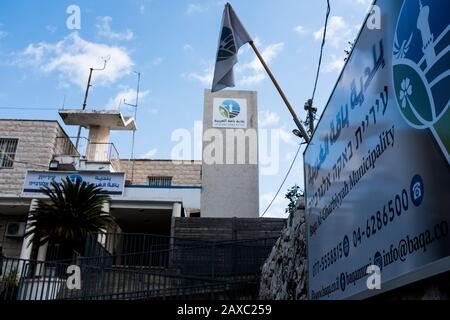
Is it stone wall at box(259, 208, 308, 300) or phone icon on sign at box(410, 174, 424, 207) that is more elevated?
stone wall at box(259, 208, 308, 300)

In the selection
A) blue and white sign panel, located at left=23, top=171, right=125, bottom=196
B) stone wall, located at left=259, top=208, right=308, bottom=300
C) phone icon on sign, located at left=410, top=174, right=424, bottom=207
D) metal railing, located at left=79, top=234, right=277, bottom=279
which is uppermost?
blue and white sign panel, located at left=23, top=171, right=125, bottom=196

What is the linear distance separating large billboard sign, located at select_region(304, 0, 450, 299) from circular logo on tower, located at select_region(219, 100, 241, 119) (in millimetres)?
20656

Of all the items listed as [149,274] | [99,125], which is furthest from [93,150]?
[149,274]

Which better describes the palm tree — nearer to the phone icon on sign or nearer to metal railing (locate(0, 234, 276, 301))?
metal railing (locate(0, 234, 276, 301))

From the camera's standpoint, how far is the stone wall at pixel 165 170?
1095 inches

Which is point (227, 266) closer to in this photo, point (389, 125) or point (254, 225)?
point (254, 225)

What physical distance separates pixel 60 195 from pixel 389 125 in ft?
46.0

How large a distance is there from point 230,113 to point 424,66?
22.4m

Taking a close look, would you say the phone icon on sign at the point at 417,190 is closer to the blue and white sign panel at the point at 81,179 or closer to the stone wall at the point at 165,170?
the blue and white sign panel at the point at 81,179

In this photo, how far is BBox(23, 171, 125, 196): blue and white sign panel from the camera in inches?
809

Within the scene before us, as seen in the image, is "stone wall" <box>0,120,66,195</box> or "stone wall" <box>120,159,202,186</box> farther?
"stone wall" <box>120,159,202,186</box>

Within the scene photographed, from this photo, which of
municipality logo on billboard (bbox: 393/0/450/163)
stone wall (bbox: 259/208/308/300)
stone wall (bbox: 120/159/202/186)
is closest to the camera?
municipality logo on billboard (bbox: 393/0/450/163)

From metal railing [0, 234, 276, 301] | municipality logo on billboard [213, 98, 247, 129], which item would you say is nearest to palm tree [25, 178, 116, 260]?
metal railing [0, 234, 276, 301]

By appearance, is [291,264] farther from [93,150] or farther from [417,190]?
[93,150]
